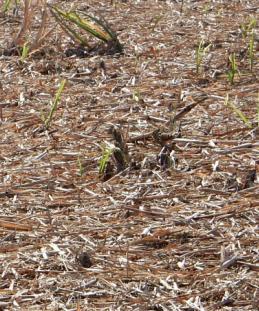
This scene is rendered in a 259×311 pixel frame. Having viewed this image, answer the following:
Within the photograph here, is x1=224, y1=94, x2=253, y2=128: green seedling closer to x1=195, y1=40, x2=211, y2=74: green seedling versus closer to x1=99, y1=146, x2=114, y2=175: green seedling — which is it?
x1=195, y1=40, x2=211, y2=74: green seedling

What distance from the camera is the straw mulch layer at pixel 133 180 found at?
2.58 meters

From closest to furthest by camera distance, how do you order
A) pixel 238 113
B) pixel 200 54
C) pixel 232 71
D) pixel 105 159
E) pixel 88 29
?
pixel 105 159 → pixel 238 113 → pixel 232 71 → pixel 200 54 → pixel 88 29

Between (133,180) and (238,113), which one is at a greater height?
(238,113)

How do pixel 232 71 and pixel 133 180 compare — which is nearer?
pixel 133 180

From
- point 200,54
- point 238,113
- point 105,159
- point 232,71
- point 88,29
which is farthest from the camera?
point 88,29

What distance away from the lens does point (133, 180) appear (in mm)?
3289

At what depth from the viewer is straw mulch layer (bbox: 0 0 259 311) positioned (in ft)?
8.46

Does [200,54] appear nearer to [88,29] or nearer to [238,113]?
[88,29]

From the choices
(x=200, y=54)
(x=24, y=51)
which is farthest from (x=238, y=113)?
(x=24, y=51)

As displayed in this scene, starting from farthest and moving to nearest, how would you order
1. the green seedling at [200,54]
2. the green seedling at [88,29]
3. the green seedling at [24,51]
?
the green seedling at [88,29], the green seedling at [24,51], the green seedling at [200,54]

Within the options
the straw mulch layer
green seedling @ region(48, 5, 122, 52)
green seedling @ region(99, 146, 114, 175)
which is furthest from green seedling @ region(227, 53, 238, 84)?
green seedling @ region(99, 146, 114, 175)

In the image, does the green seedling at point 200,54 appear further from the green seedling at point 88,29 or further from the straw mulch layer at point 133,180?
the green seedling at point 88,29

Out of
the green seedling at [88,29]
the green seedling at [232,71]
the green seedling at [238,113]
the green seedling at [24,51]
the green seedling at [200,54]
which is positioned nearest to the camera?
the green seedling at [238,113]

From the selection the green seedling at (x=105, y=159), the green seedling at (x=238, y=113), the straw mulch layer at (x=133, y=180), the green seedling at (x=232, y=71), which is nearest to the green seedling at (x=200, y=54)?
the straw mulch layer at (x=133, y=180)
